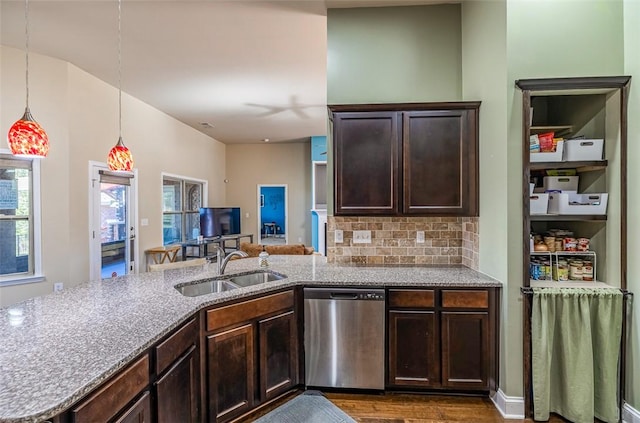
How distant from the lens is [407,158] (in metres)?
2.73

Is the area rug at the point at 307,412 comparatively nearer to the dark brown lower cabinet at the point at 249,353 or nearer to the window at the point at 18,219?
the dark brown lower cabinet at the point at 249,353

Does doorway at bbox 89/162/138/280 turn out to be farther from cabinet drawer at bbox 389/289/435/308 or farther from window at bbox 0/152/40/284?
cabinet drawer at bbox 389/289/435/308

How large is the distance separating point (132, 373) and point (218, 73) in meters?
4.01

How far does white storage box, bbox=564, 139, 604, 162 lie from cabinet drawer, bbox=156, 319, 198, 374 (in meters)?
2.76

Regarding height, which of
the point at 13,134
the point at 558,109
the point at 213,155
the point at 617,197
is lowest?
the point at 617,197

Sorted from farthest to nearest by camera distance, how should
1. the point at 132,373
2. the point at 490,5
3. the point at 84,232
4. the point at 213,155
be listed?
the point at 213,155 < the point at 84,232 < the point at 490,5 < the point at 132,373

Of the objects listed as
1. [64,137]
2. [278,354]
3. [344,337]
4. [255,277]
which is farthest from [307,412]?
[64,137]

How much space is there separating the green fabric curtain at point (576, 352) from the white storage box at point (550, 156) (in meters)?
0.91

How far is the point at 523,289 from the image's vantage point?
7.45 feet

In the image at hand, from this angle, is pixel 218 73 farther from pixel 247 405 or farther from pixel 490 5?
pixel 247 405

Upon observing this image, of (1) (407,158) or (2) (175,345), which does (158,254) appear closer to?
(2) (175,345)

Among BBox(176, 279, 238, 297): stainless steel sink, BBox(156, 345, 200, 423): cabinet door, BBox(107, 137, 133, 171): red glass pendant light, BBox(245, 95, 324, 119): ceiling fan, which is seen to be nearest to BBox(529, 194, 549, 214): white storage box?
BBox(176, 279, 238, 297): stainless steel sink

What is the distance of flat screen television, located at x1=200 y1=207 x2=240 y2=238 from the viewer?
775 centimetres

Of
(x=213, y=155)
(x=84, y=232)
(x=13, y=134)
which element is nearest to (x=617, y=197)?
(x=13, y=134)
